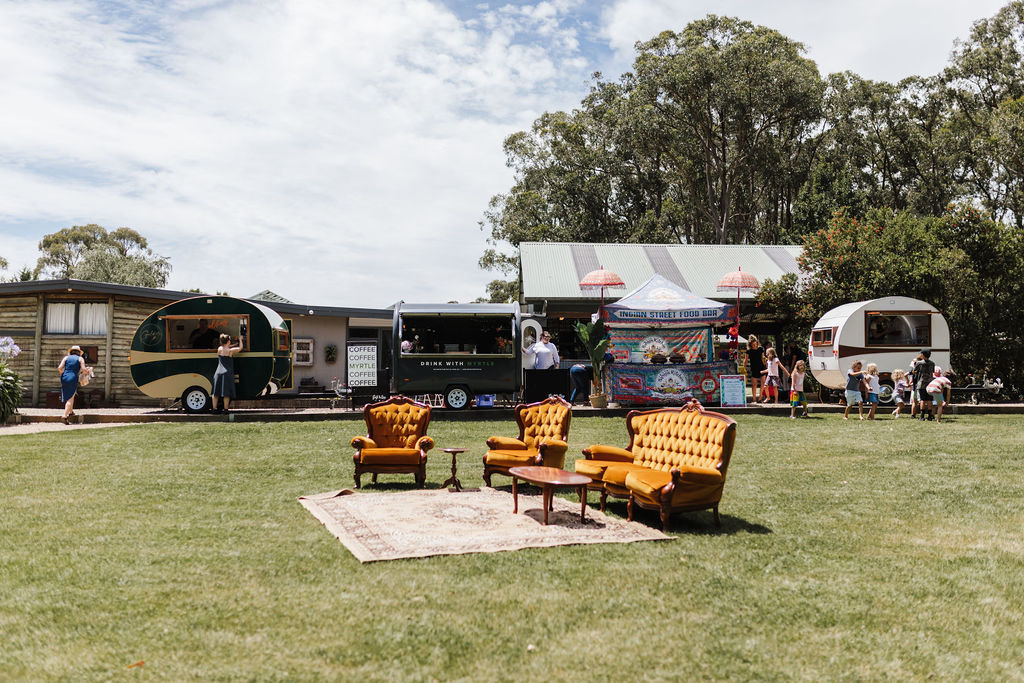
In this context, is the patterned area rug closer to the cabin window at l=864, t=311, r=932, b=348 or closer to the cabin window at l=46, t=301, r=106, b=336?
the cabin window at l=864, t=311, r=932, b=348

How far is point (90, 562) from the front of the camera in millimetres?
5648

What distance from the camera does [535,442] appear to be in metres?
9.64

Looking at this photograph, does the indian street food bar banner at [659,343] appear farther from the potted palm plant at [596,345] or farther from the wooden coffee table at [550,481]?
the wooden coffee table at [550,481]

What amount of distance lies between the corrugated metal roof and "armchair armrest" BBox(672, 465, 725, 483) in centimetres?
1586

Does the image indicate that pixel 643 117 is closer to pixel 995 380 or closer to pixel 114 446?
pixel 995 380

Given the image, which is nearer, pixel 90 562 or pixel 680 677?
pixel 680 677

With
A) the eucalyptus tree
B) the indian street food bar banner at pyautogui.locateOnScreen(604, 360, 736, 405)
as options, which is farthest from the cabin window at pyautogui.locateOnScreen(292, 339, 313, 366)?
the eucalyptus tree

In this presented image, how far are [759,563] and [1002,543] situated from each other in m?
2.19

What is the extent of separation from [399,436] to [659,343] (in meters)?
9.23

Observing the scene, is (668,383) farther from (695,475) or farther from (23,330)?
(23,330)

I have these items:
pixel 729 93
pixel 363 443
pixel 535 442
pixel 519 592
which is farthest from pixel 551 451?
pixel 729 93

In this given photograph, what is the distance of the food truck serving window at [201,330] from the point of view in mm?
16969

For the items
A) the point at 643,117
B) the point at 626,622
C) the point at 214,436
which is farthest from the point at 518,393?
the point at 643,117

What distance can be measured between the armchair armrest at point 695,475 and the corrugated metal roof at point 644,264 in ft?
52.0
